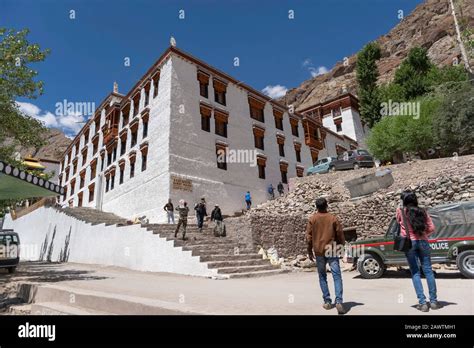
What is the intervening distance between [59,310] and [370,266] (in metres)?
8.81

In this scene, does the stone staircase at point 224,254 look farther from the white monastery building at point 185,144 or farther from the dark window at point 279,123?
the dark window at point 279,123

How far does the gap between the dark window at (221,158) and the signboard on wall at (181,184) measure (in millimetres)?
3420

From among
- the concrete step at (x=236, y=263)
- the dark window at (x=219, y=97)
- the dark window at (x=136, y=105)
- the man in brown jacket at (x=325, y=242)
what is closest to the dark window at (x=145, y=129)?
the dark window at (x=136, y=105)

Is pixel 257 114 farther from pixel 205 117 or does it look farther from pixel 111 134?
pixel 111 134

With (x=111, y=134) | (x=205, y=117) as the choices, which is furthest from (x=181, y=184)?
(x=111, y=134)

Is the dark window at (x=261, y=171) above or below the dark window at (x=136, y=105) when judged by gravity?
below

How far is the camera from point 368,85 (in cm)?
3547

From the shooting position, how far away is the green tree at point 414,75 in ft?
105

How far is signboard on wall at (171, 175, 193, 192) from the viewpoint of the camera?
20.0 metres

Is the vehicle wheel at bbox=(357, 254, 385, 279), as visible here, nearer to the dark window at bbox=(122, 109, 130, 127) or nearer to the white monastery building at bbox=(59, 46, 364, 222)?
the white monastery building at bbox=(59, 46, 364, 222)

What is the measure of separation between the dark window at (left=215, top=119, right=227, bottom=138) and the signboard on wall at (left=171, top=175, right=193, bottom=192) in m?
5.57
